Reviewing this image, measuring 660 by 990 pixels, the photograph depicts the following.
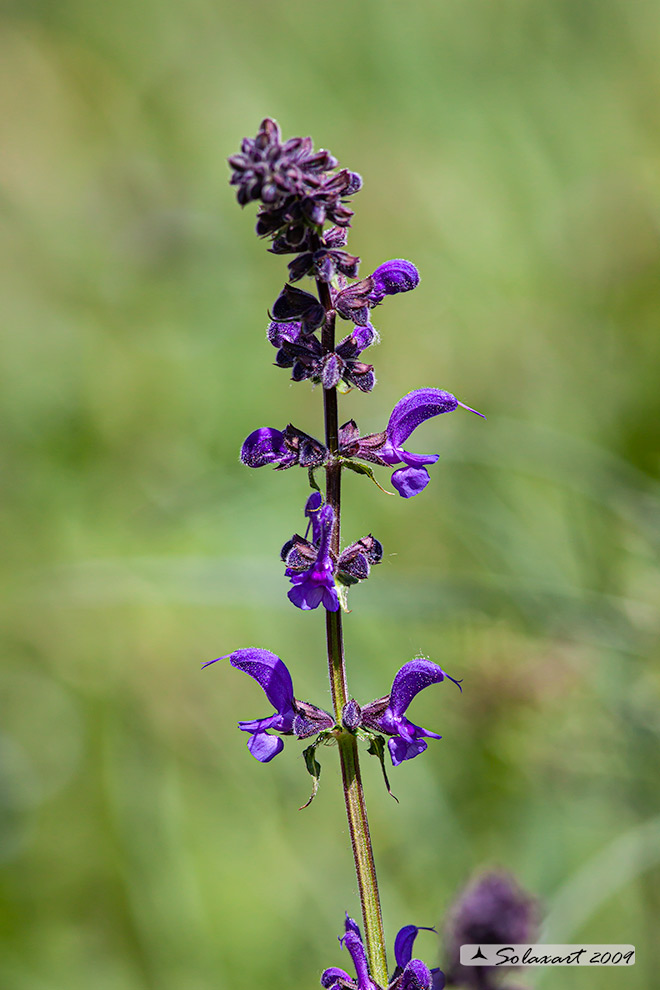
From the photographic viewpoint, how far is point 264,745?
4.69 feet

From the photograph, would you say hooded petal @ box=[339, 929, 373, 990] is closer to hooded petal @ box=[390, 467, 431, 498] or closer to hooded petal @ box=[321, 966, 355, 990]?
hooded petal @ box=[321, 966, 355, 990]

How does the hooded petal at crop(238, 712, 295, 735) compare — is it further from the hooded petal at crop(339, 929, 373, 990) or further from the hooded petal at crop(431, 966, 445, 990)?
the hooded petal at crop(431, 966, 445, 990)

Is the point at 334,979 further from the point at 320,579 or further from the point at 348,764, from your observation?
the point at 320,579

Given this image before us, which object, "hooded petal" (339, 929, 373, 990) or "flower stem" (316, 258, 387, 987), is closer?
"flower stem" (316, 258, 387, 987)

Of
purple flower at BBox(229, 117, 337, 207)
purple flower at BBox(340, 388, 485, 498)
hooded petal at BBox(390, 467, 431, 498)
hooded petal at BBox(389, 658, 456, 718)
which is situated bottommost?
hooded petal at BBox(389, 658, 456, 718)

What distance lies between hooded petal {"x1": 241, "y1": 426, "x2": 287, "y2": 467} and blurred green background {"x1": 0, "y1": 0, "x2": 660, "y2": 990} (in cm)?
145

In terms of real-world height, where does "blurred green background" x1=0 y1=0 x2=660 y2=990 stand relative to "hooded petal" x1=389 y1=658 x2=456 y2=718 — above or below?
above

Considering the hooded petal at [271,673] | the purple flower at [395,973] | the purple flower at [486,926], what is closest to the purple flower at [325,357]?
the hooded petal at [271,673]

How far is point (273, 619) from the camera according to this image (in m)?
4.41

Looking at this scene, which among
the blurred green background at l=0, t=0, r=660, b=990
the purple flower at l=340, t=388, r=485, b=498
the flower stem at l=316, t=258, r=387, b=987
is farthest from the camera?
the blurred green background at l=0, t=0, r=660, b=990

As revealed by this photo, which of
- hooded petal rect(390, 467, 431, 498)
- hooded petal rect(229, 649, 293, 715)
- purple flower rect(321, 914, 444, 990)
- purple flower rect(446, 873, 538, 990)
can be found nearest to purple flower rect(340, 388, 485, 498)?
hooded petal rect(390, 467, 431, 498)

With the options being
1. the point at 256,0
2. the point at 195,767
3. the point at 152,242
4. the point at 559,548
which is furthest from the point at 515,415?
the point at 256,0

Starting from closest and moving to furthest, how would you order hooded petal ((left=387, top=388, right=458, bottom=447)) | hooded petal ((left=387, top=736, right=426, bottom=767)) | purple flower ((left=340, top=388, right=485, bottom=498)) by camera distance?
hooded petal ((left=387, top=736, right=426, bottom=767)), purple flower ((left=340, top=388, right=485, bottom=498)), hooded petal ((left=387, top=388, right=458, bottom=447))

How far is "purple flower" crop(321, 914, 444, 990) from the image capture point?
131cm
